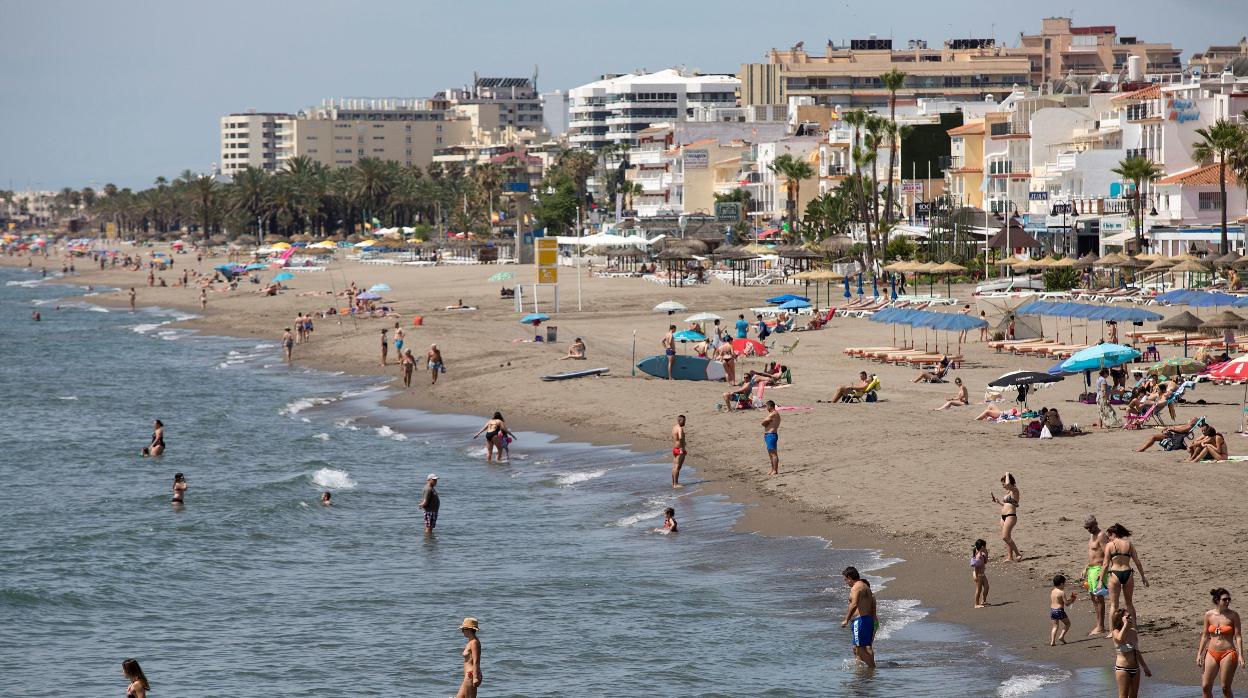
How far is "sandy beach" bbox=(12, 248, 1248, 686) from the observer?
18594 mm

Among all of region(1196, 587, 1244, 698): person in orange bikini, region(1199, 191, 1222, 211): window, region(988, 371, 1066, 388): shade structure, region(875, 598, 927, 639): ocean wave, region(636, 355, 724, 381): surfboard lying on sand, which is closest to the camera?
region(1196, 587, 1244, 698): person in orange bikini

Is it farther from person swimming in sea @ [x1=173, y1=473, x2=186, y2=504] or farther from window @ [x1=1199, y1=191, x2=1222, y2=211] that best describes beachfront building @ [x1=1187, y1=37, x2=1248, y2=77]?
person swimming in sea @ [x1=173, y1=473, x2=186, y2=504]

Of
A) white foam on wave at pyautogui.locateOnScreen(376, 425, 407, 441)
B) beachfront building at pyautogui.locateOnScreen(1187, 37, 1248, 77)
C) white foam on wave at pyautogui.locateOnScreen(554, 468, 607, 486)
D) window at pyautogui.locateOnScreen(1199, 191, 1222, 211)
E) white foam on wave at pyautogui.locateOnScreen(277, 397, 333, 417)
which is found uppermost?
beachfront building at pyautogui.locateOnScreen(1187, 37, 1248, 77)

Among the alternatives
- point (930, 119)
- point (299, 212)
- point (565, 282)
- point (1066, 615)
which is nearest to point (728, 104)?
point (299, 212)

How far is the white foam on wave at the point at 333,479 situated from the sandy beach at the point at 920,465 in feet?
18.0

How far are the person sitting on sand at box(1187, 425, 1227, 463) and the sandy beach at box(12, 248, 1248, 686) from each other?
0.36m

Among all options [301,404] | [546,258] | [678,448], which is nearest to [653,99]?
[546,258]

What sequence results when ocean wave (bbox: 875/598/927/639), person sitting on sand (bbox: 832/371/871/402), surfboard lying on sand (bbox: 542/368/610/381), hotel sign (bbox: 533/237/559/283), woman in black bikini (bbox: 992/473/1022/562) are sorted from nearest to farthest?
1. ocean wave (bbox: 875/598/927/639)
2. woman in black bikini (bbox: 992/473/1022/562)
3. person sitting on sand (bbox: 832/371/871/402)
4. surfboard lying on sand (bbox: 542/368/610/381)
5. hotel sign (bbox: 533/237/559/283)

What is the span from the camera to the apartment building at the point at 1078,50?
157m

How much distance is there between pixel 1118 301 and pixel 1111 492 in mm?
30727

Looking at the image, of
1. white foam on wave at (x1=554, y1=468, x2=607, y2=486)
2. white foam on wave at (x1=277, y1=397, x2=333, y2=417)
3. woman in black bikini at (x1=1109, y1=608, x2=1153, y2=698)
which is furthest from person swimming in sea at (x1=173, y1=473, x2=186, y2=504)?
woman in black bikini at (x1=1109, y1=608, x2=1153, y2=698)

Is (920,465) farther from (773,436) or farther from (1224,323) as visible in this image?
(1224,323)

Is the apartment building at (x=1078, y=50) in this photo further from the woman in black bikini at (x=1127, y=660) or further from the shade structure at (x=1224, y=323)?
the woman in black bikini at (x=1127, y=660)

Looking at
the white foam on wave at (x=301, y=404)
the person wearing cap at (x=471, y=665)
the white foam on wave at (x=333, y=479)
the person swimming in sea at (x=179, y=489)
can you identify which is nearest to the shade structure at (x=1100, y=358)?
the white foam on wave at (x=333, y=479)
